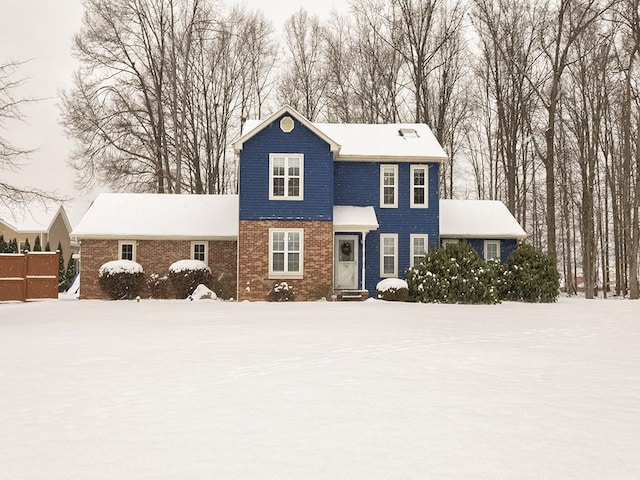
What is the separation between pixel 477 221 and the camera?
90.5ft

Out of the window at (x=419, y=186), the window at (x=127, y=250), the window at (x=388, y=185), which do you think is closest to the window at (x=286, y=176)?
the window at (x=388, y=185)

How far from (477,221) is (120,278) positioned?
16705mm

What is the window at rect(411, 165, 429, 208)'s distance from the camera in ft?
83.1

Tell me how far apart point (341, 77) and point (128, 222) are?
17.7 m

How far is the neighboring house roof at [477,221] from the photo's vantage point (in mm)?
26594

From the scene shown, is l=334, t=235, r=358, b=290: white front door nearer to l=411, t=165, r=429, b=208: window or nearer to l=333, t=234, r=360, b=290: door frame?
l=333, t=234, r=360, b=290: door frame

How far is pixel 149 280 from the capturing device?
25469 mm

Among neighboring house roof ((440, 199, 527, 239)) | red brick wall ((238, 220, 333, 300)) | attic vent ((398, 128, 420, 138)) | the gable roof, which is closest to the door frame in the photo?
red brick wall ((238, 220, 333, 300))

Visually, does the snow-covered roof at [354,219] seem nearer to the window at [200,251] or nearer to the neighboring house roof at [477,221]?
the neighboring house roof at [477,221]

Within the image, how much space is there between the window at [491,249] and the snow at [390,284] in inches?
234

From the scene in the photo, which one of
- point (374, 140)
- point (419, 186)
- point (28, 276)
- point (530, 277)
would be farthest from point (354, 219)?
point (28, 276)

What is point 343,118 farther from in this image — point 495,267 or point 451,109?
point 495,267

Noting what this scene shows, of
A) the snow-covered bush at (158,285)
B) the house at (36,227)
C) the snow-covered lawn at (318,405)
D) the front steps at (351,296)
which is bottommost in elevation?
the snow-covered lawn at (318,405)

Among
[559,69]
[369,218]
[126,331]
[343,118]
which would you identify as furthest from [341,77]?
[126,331]
